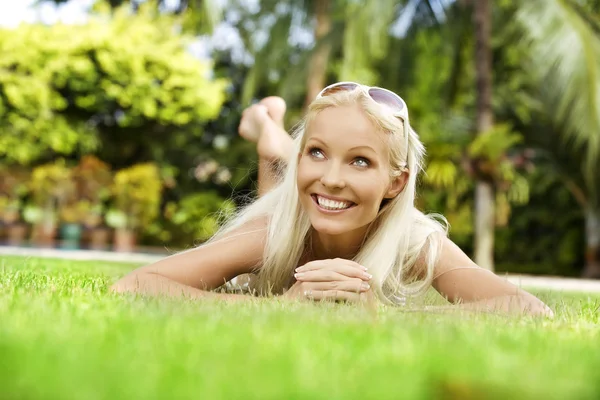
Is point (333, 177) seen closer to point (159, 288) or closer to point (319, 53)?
point (159, 288)

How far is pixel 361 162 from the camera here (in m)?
3.53

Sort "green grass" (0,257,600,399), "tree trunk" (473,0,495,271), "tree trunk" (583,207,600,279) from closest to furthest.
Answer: "green grass" (0,257,600,399) < "tree trunk" (473,0,495,271) < "tree trunk" (583,207,600,279)

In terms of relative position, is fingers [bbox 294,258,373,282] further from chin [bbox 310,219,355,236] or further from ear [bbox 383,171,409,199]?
ear [bbox 383,171,409,199]

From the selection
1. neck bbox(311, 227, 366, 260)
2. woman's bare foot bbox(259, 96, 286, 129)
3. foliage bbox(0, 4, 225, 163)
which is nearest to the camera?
neck bbox(311, 227, 366, 260)

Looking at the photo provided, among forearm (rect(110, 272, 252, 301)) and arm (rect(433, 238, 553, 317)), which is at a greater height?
forearm (rect(110, 272, 252, 301))

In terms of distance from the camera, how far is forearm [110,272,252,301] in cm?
339

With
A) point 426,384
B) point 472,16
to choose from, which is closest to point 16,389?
point 426,384

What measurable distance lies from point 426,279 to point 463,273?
0.58 feet

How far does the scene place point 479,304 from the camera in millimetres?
3496

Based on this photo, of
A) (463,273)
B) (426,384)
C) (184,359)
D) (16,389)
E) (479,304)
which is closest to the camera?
(16,389)

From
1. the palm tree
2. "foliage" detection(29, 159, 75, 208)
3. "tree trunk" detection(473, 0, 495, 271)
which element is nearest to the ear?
the palm tree

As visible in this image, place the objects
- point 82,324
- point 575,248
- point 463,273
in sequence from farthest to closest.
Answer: point 575,248 → point 463,273 → point 82,324

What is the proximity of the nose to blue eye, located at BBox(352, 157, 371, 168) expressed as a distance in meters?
0.09

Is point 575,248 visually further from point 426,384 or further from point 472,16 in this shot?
point 426,384
